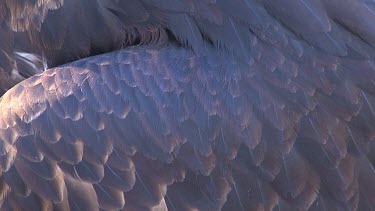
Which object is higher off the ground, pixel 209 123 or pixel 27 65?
pixel 209 123

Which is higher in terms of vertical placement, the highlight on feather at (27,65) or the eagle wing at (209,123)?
the eagle wing at (209,123)

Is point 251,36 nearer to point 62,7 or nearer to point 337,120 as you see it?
point 337,120

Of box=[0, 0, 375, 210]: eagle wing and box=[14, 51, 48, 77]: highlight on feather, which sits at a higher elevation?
box=[0, 0, 375, 210]: eagle wing

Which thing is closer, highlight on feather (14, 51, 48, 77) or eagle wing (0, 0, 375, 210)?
eagle wing (0, 0, 375, 210)

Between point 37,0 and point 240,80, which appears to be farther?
point 37,0

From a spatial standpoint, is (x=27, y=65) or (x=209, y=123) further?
(x=27, y=65)

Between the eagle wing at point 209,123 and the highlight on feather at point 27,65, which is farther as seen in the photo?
the highlight on feather at point 27,65

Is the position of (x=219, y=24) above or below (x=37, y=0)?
above

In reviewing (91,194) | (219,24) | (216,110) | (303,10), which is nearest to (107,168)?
(91,194)
